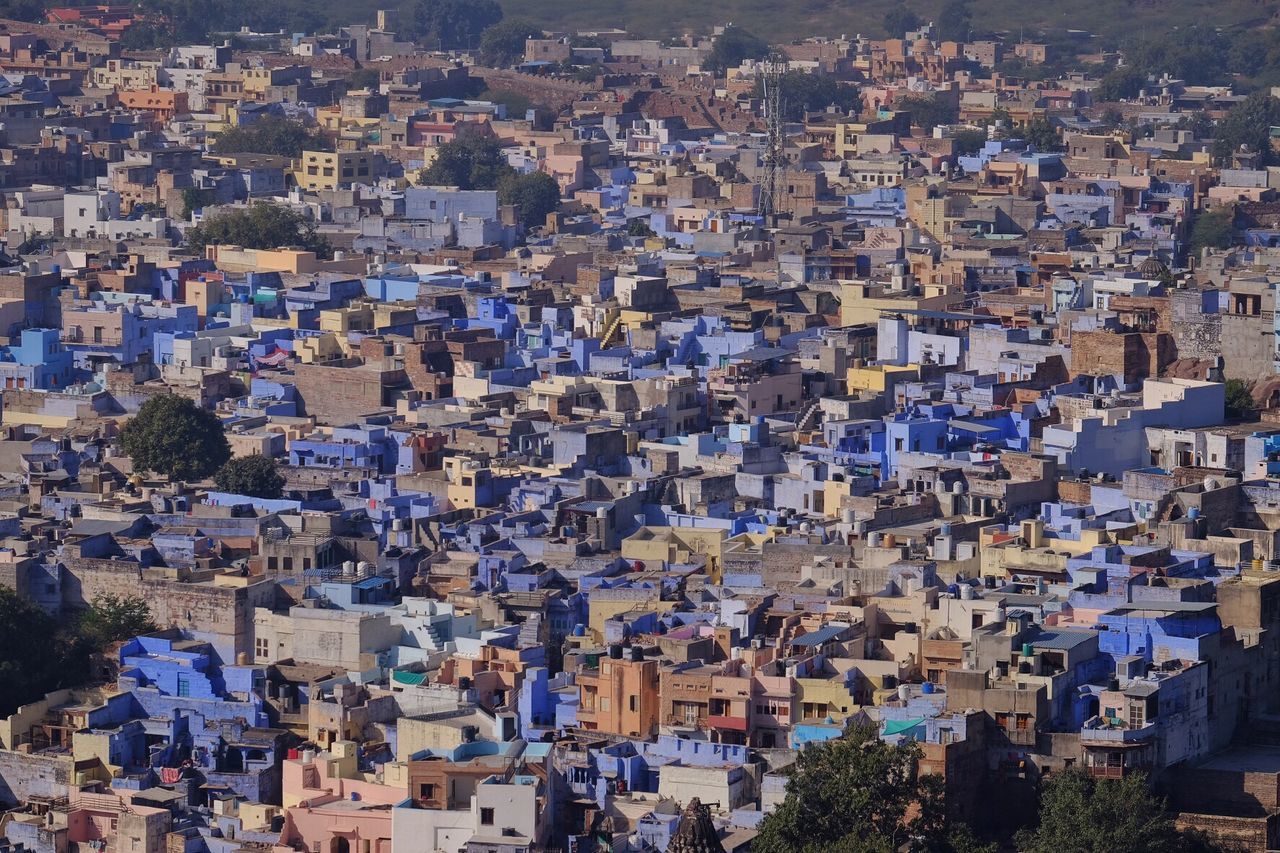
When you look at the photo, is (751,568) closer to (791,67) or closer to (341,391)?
(341,391)

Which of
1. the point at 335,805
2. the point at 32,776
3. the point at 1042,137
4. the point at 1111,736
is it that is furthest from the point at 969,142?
the point at 335,805

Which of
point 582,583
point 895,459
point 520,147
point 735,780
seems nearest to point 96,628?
point 582,583

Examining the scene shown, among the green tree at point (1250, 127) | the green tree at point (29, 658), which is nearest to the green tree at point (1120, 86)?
the green tree at point (1250, 127)

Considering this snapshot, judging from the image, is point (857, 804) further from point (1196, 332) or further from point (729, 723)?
point (1196, 332)

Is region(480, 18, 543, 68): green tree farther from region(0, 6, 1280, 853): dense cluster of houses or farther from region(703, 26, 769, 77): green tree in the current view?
region(0, 6, 1280, 853): dense cluster of houses

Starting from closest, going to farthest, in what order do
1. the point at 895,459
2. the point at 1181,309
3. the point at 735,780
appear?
the point at 735,780 → the point at 895,459 → the point at 1181,309
